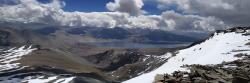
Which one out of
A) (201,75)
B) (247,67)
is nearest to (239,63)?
(247,67)

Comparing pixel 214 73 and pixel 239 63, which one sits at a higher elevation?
pixel 239 63

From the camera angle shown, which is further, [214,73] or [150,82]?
[150,82]

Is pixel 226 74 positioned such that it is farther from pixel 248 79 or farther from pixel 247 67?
pixel 247 67

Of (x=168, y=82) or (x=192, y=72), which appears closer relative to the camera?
(x=168, y=82)

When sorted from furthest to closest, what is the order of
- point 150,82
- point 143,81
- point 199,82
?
point 143,81
point 150,82
point 199,82

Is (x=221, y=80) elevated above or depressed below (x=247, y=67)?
below

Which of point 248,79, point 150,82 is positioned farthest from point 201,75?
point 150,82

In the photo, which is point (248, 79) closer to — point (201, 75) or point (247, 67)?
point (201, 75)

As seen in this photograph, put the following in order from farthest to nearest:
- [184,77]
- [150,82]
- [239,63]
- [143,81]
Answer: [239,63], [143,81], [150,82], [184,77]

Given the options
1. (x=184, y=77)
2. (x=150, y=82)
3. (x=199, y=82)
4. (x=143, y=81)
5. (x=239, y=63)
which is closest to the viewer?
(x=199, y=82)
